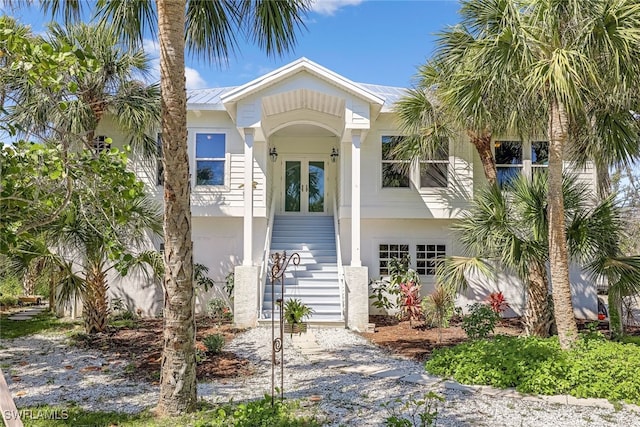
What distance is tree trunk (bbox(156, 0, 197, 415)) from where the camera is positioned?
464 cm

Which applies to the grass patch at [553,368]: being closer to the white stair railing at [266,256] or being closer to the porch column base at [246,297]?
the porch column base at [246,297]

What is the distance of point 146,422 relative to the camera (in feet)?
14.8

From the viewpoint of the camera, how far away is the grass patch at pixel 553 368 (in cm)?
545

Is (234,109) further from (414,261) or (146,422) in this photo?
(146,422)

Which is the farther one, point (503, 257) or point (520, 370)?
point (503, 257)

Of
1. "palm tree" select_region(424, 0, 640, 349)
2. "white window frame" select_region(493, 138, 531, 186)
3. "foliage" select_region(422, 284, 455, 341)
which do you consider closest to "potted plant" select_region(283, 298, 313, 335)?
"foliage" select_region(422, 284, 455, 341)

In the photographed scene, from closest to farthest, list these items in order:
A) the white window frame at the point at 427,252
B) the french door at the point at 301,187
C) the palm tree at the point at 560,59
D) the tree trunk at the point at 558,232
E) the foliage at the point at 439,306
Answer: the palm tree at the point at 560,59
the tree trunk at the point at 558,232
the foliage at the point at 439,306
the white window frame at the point at 427,252
the french door at the point at 301,187

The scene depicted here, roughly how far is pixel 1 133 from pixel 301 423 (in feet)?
13.7

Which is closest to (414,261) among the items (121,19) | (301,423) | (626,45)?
(626,45)

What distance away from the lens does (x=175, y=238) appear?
4676 millimetres

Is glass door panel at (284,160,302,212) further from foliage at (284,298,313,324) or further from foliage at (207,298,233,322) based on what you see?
foliage at (284,298,313,324)

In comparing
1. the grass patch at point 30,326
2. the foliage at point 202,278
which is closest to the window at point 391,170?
the foliage at point 202,278

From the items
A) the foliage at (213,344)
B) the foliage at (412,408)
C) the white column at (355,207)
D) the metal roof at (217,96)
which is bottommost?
the foliage at (412,408)

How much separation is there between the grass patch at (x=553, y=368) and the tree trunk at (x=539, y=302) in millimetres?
1619
